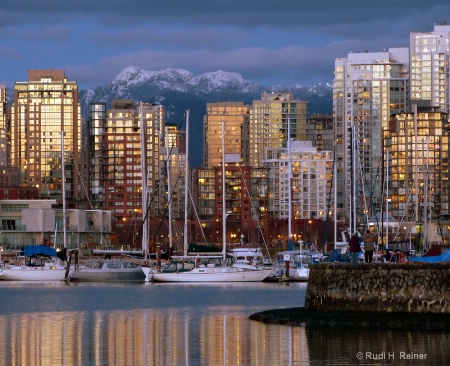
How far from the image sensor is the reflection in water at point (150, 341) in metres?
42.5

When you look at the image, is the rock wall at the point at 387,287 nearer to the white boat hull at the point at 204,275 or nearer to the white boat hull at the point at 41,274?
the white boat hull at the point at 204,275

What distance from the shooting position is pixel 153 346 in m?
46.5

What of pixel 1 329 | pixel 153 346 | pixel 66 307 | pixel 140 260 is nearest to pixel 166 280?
pixel 140 260

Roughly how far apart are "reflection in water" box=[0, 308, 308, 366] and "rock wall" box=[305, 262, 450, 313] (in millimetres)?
2623

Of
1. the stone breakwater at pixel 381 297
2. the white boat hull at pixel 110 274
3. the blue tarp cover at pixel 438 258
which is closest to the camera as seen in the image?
the stone breakwater at pixel 381 297

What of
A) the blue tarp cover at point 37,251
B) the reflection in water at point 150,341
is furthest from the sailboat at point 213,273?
the reflection in water at point 150,341

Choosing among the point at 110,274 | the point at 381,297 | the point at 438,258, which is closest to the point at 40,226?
the point at 110,274

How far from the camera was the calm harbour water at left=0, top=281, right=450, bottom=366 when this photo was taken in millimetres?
42125

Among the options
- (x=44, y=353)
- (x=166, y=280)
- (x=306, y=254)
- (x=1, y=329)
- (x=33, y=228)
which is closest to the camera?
(x=44, y=353)

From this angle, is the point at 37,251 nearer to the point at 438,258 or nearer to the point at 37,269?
the point at 37,269

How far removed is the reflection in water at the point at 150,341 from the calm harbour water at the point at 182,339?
0.09 ft

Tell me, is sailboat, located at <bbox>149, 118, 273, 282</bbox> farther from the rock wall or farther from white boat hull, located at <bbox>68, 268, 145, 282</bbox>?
the rock wall

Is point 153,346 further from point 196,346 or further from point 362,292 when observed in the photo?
point 362,292

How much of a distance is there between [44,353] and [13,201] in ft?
456
